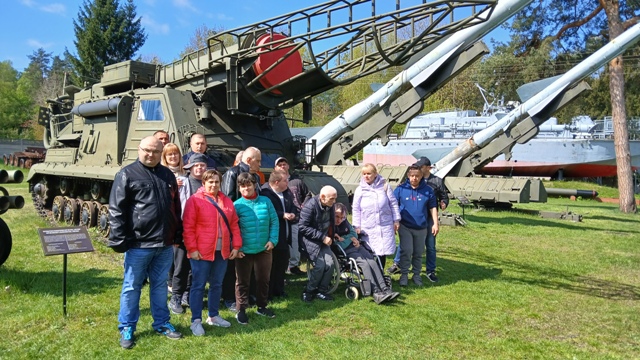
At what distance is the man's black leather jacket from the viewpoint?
13.0 ft

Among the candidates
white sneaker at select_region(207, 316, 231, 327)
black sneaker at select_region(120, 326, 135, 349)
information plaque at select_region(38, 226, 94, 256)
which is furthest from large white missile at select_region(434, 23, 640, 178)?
black sneaker at select_region(120, 326, 135, 349)

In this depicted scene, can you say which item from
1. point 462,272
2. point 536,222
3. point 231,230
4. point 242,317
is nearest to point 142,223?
point 231,230

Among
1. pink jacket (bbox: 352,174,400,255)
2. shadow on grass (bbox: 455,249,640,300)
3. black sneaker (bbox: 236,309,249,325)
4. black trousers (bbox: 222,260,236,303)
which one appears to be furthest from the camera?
shadow on grass (bbox: 455,249,640,300)

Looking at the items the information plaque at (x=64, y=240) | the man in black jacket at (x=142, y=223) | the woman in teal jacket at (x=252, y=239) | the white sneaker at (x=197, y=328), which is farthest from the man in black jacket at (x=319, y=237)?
the information plaque at (x=64, y=240)

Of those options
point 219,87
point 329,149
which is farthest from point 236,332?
point 329,149

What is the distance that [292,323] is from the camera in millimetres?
4844

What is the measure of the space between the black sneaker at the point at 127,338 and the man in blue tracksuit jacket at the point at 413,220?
3.38 m

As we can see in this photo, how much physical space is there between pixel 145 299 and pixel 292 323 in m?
1.65

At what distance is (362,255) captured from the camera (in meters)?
5.82

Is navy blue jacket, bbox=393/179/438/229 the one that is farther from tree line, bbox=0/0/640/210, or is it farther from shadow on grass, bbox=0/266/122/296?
tree line, bbox=0/0/640/210

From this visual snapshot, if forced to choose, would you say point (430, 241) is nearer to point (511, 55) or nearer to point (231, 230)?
point (231, 230)

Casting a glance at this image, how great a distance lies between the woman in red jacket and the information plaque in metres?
1.17

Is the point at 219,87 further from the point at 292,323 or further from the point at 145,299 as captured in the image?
the point at 292,323

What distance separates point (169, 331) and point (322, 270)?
1768 mm
